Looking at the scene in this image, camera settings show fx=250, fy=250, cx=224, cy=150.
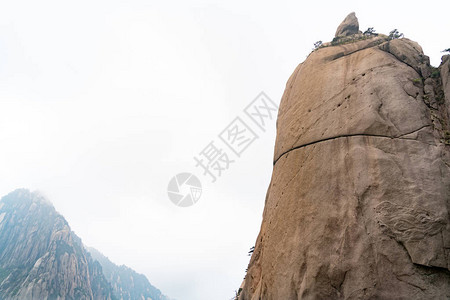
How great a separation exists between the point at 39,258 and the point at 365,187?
562 ft

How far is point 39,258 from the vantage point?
133m

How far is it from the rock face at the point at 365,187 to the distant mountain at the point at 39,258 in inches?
5961

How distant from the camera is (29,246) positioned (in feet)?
461

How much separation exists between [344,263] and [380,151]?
4.61 m

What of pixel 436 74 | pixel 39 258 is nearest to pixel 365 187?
pixel 436 74

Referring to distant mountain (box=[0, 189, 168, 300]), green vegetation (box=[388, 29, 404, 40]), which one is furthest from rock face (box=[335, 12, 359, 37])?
distant mountain (box=[0, 189, 168, 300])

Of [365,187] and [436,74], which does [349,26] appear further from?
[365,187]

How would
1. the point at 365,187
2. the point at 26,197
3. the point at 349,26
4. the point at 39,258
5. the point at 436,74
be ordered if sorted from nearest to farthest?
1. the point at 365,187
2. the point at 436,74
3. the point at 349,26
4. the point at 39,258
5. the point at 26,197

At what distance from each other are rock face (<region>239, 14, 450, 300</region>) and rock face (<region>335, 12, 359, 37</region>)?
5819 mm

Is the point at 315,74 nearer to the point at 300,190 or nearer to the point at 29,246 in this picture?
the point at 300,190

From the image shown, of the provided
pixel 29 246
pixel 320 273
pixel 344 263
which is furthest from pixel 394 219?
pixel 29 246

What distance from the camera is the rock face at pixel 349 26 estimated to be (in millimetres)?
18484

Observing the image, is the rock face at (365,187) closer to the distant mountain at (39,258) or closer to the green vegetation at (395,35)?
the green vegetation at (395,35)

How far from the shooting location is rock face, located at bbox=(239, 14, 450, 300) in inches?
334
